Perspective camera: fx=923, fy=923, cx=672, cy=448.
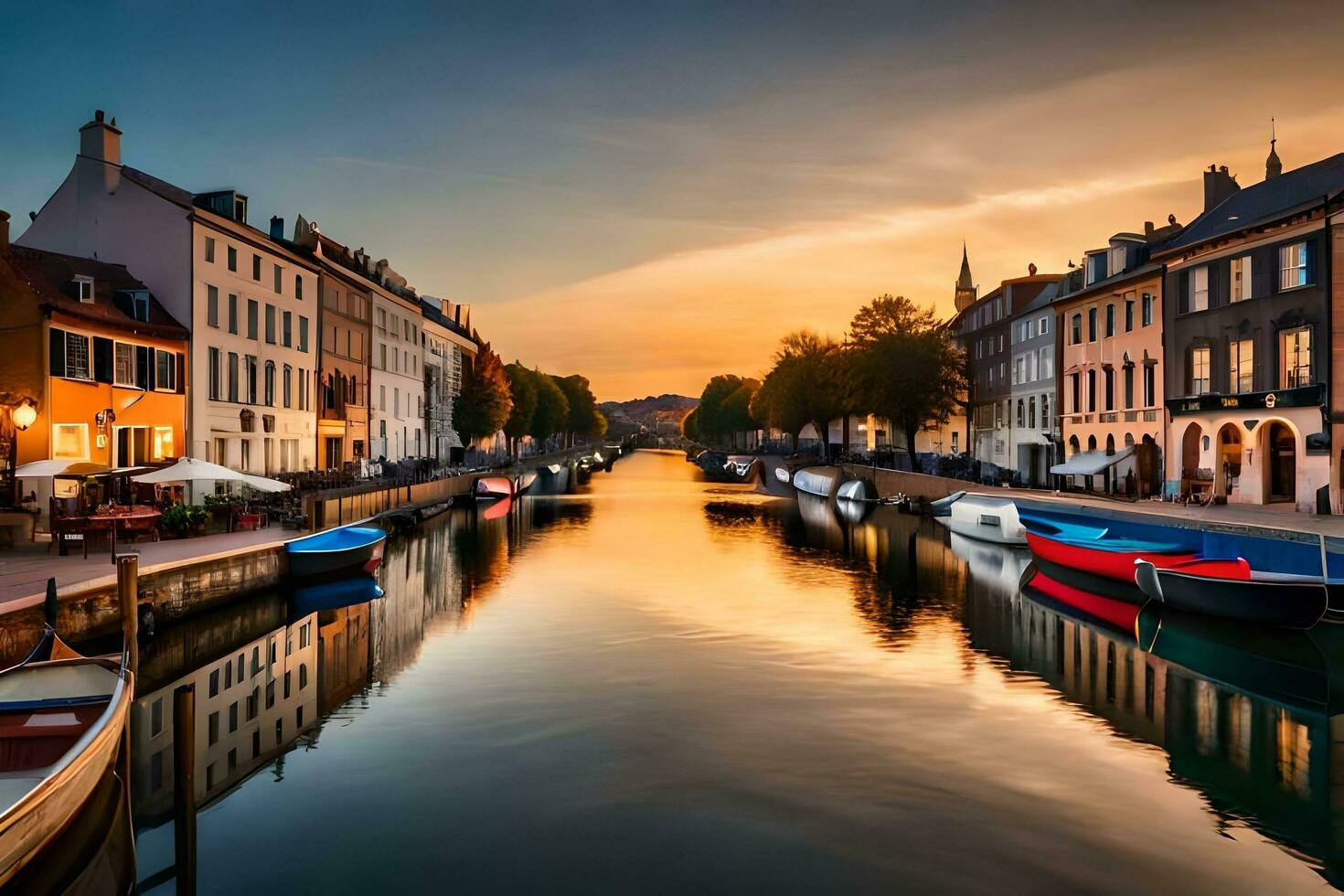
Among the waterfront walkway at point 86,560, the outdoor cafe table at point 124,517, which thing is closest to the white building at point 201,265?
the waterfront walkway at point 86,560

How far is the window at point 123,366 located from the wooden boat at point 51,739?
2161 cm

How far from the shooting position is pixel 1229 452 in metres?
38.9

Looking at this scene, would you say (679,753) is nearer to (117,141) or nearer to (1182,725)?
(1182,725)

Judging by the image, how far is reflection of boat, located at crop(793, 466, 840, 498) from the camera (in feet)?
244

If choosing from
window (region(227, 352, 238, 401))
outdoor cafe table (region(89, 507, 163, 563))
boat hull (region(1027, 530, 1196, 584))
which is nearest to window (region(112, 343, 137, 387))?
window (region(227, 352, 238, 401))

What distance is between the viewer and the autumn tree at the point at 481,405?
82.3 m

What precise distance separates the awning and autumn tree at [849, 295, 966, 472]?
1627cm

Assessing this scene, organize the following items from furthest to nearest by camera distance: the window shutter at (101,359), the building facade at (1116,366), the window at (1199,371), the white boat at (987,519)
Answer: the building facade at (1116,366), the white boat at (987,519), the window at (1199,371), the window shutter at (101,359)

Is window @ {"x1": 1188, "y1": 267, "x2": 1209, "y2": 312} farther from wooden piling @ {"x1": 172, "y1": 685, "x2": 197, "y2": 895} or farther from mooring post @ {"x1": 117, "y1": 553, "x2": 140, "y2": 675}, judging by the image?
wooden piling @ {"x1": 172, "y1": 685, "x2": 197, "y2": 895}

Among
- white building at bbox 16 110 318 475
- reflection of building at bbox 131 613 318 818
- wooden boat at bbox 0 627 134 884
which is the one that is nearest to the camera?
wooden boat at bbox 0 627 134 884

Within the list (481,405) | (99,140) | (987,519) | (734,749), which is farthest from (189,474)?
(481,405)

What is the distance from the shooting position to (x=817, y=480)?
78375 mm

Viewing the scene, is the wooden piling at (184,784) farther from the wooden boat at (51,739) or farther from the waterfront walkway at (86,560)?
the waterfront walkway at (86,560)

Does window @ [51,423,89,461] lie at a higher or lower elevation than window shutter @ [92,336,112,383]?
lower
